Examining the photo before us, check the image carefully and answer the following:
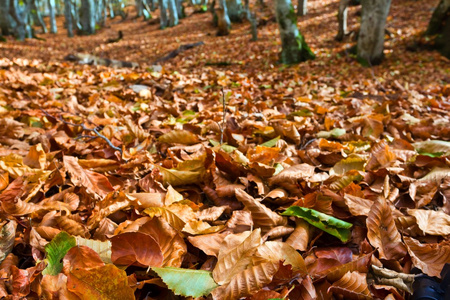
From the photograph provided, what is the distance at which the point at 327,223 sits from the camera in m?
1.21

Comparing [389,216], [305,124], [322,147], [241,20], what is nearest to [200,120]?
[305,124]

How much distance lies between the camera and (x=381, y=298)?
0.94m

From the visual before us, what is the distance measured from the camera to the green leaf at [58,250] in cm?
98

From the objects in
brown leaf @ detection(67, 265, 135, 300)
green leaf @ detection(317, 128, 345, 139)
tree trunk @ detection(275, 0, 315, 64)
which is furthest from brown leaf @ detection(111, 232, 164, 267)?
tree trunk @ detection(275, 0, 315, 64)

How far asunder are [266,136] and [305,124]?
468 mm

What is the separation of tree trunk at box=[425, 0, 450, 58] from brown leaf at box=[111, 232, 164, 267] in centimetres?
893

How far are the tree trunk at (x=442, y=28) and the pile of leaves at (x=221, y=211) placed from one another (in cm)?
685

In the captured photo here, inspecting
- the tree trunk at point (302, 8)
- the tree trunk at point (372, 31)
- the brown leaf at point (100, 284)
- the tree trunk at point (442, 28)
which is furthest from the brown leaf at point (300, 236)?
the tree trunk at point (302, 8)

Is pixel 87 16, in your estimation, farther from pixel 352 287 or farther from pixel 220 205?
pixel 352 287

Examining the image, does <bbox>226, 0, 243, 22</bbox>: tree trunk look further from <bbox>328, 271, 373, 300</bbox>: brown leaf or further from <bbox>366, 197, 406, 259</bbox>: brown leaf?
<bbox>328, 271, 373, 300</bbox>: brown leaf

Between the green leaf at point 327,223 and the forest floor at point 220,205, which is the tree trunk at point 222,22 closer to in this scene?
the forest floor at point 220,205

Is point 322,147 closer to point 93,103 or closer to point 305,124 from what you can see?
point 305,124

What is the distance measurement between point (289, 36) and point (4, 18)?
14.2m

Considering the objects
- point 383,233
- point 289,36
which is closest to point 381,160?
point 383,233
